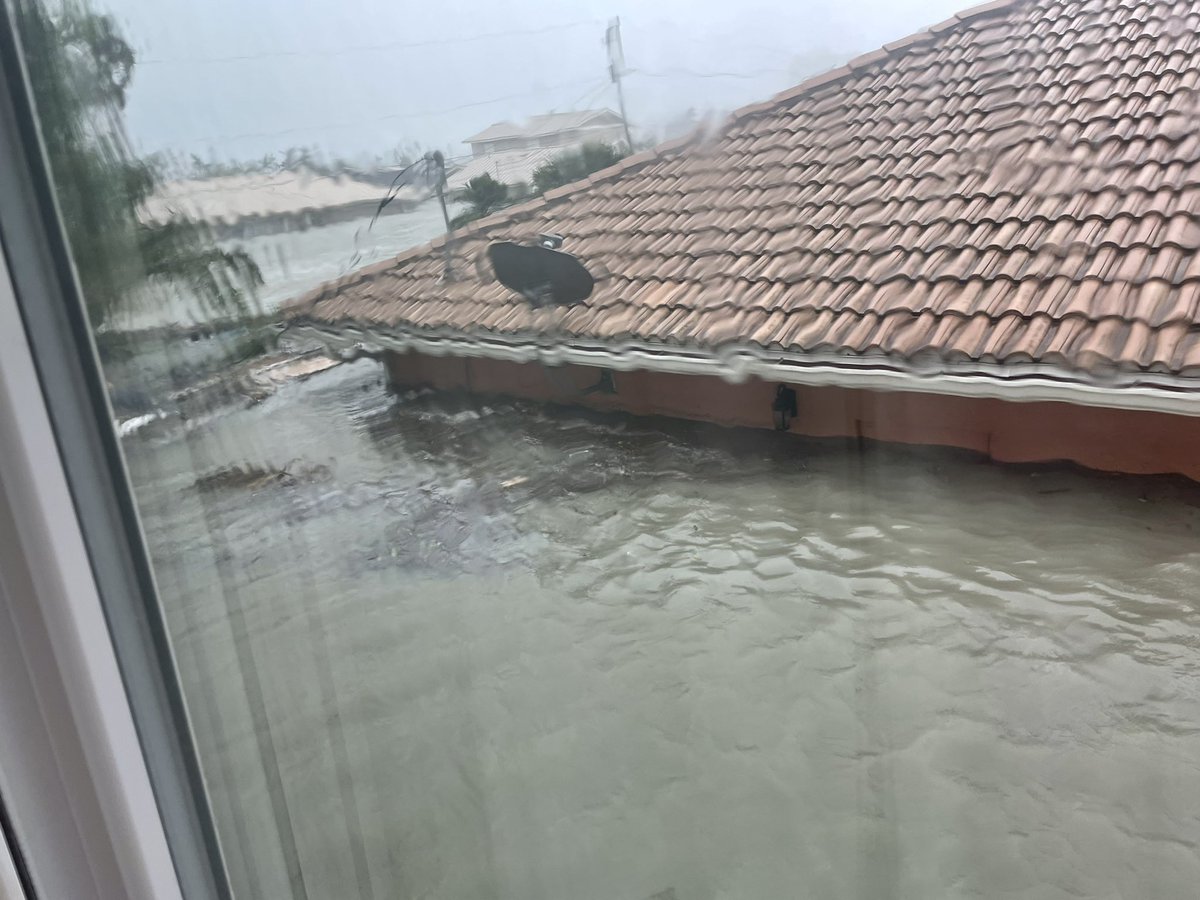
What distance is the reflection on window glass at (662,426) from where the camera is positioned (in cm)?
46

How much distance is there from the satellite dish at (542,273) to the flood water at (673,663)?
5.4 inches

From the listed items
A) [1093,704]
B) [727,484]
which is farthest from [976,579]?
[727,484]

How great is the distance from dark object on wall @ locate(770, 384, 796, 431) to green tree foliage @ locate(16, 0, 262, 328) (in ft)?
1.70

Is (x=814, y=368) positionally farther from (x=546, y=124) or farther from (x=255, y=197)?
(x=255, y=197)

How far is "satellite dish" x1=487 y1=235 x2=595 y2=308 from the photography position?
59 centimetres

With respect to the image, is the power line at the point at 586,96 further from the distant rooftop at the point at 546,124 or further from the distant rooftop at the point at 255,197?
the distant rooftop at the point at 255,197

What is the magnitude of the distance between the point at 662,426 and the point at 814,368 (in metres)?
0.17

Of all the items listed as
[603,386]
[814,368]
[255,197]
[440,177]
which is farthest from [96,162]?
[814,368]

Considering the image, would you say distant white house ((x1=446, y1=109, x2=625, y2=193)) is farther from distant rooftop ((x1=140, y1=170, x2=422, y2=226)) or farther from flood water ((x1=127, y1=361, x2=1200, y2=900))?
flood water ((x1=127, y1=361, x2=1200, y2=900))

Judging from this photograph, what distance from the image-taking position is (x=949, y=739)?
726mm

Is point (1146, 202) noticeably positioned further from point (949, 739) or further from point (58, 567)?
point (58, 567)

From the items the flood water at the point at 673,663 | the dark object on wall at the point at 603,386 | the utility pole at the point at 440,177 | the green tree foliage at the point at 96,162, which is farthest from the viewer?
the dark object on wall at the point at 603,386

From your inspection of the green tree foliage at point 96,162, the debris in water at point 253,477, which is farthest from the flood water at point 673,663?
the green tree foliage at point 96,162

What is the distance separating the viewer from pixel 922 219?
0.72 m
